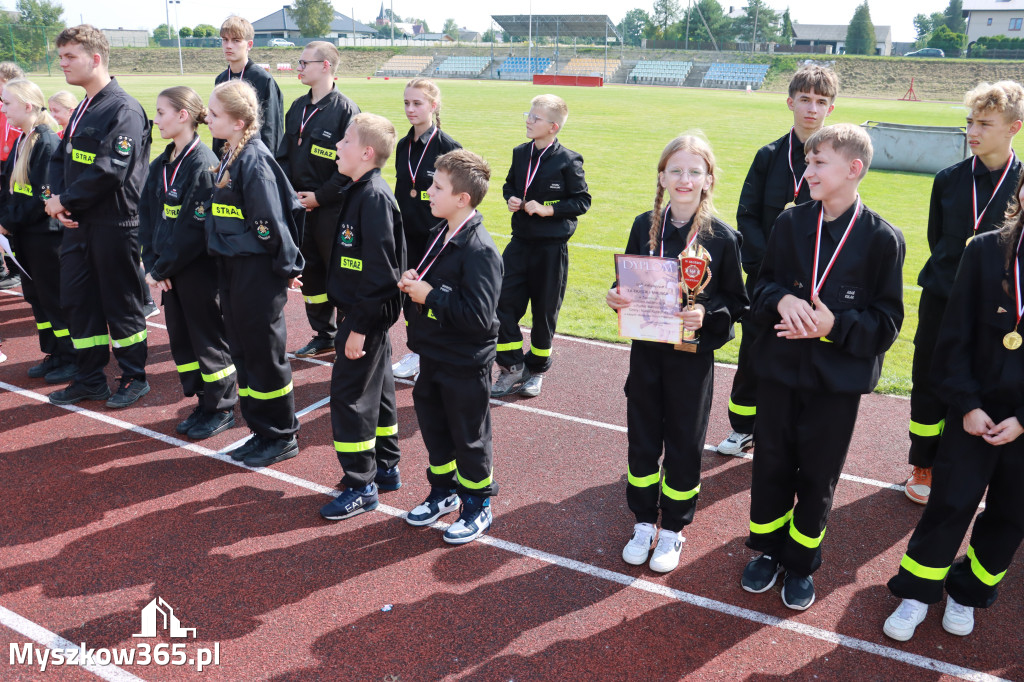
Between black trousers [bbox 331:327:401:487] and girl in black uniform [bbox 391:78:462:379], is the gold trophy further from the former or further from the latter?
A: girl in black uniform [bbox 391:78:462:379]

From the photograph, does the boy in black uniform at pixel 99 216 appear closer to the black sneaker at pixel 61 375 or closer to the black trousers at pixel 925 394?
the black sneaker at pixel 61 375

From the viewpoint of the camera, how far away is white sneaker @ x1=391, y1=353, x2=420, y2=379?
6801 millimetres

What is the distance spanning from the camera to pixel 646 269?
3.69 metres

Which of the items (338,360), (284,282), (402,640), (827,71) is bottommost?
(402,640)

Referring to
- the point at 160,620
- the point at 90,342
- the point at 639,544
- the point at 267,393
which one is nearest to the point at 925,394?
the point at 639,544

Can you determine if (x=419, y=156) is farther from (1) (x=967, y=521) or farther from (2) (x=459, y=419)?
(1) (x=967, y=521)

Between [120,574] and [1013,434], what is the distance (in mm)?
4156

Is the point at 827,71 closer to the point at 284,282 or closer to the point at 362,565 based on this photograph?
the point at 284,282

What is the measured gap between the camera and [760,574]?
3881 mm

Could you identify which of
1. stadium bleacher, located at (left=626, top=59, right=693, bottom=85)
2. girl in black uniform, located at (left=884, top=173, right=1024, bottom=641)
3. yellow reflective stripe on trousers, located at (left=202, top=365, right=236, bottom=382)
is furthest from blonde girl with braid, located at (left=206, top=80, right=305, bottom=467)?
stadium bleacher, located at (left=626, top=59, right=693, bottom=85)

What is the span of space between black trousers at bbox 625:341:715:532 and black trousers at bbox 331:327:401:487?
1453 mm

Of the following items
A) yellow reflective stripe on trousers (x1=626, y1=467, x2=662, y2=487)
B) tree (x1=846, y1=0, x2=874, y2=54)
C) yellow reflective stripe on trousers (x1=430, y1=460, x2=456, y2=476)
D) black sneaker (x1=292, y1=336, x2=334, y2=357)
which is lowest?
black sneaker (x1=292, y1=336, x2=334, y2=357)

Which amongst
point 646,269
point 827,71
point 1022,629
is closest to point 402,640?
point 646,269

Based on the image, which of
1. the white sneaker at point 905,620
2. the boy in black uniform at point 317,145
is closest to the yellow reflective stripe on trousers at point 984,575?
the white sneaker at point 905,620
